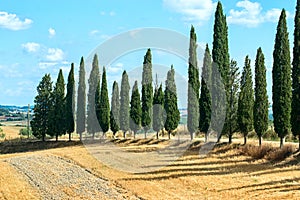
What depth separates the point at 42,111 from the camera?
50.8m

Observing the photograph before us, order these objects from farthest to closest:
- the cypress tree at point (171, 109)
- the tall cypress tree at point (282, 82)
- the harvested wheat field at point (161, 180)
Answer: the cypress tree at point (171, 109) → the tall cypress tree at point (282, 82) → the harvested wheat field at point (161, 180)

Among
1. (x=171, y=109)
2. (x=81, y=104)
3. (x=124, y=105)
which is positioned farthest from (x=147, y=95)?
(x=81, y=104)

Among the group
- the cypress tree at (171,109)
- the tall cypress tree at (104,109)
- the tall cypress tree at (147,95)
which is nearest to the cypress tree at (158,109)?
the tall cypress tree at (147,95)

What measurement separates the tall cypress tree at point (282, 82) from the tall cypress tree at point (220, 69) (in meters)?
5.65

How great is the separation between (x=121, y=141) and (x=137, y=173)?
24043 millimetres

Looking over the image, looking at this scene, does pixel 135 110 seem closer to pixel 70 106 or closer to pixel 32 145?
pixel 70 106

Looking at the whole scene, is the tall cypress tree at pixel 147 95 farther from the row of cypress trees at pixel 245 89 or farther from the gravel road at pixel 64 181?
the gravel road at pixel 64 181

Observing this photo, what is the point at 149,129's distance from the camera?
1918 inches

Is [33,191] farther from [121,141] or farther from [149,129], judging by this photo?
[149,129]

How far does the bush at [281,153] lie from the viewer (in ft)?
80.0

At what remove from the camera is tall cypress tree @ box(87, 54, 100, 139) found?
49469mm

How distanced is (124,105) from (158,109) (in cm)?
533

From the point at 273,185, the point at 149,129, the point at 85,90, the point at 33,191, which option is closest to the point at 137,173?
the point at 33,191

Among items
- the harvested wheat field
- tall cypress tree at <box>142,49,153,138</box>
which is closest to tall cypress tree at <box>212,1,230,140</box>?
the harvested wheat field
